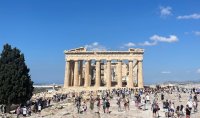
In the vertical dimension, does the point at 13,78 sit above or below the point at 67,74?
below

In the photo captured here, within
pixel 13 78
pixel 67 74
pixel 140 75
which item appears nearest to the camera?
pixel 13 78

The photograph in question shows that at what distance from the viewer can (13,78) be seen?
57656 millimetres

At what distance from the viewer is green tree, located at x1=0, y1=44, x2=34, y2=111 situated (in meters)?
56.9

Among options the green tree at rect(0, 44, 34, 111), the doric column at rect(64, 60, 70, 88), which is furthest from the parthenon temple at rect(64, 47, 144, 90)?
the green tree at rect(0, 44, 34, 111)

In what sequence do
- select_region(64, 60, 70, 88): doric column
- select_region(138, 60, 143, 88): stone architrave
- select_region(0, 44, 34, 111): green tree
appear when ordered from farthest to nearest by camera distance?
select_region(64, 60, 70, 88): doric column < select_region(138, 60, 143, 88): stone architrave < select_region(0, 44, 34, 111): green tree

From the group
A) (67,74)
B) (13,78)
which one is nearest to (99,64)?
(67,74)

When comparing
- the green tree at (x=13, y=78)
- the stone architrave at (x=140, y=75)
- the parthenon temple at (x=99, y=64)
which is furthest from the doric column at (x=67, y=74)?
the green tree at (x=13, y=78)

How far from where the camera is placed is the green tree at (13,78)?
56.9 metres

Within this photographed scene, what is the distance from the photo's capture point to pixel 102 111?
47.1 meters

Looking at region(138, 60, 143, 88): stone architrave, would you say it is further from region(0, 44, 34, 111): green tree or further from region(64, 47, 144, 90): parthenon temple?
region(0, 44, 34, 111): green tree

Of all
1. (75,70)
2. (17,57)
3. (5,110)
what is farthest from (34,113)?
(75,70)

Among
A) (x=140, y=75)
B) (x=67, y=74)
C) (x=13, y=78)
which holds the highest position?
(x=67, y=74)

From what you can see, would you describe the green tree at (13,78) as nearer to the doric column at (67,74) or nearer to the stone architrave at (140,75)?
the doric column at (67,74)

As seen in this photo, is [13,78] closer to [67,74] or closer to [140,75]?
[67,74]
